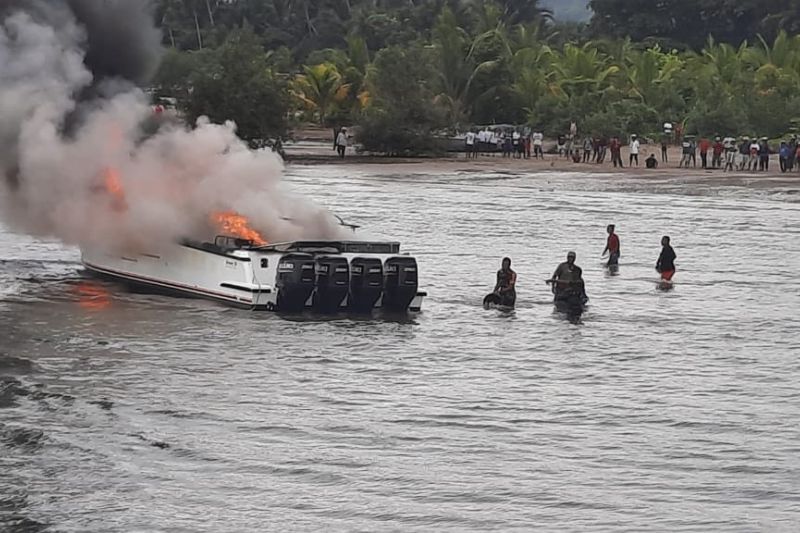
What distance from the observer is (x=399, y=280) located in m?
29.5

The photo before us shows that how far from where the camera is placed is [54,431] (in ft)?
67.7

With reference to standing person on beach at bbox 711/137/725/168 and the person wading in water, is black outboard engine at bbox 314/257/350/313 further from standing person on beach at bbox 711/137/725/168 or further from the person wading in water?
standing person on beach at bbox 711/137/725/168

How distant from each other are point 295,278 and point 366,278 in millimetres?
1325

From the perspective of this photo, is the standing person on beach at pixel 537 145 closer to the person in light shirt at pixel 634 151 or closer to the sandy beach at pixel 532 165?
the sandy beach at pixel 532 165

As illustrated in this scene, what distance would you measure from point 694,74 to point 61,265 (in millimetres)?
55944

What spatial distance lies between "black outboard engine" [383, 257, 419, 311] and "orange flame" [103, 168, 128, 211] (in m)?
6.38

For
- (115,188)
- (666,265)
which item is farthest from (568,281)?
Answer: (115,188)

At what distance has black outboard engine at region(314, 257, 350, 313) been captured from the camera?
29078 millimetres

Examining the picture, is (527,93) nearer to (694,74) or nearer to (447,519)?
(694,74)

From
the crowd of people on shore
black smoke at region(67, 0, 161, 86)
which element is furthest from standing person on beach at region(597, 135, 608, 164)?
black smoke at region(67, 0, 161, 86)

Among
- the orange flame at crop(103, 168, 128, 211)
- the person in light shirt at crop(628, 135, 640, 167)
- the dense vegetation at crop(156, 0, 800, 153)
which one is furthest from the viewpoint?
the dense vegetation at crop(156, 0, 800, 153)

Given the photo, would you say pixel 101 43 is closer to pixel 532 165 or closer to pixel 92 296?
pixel 92 296

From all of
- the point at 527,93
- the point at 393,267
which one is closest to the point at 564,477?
the point at 393,267

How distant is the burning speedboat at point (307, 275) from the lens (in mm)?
29156
